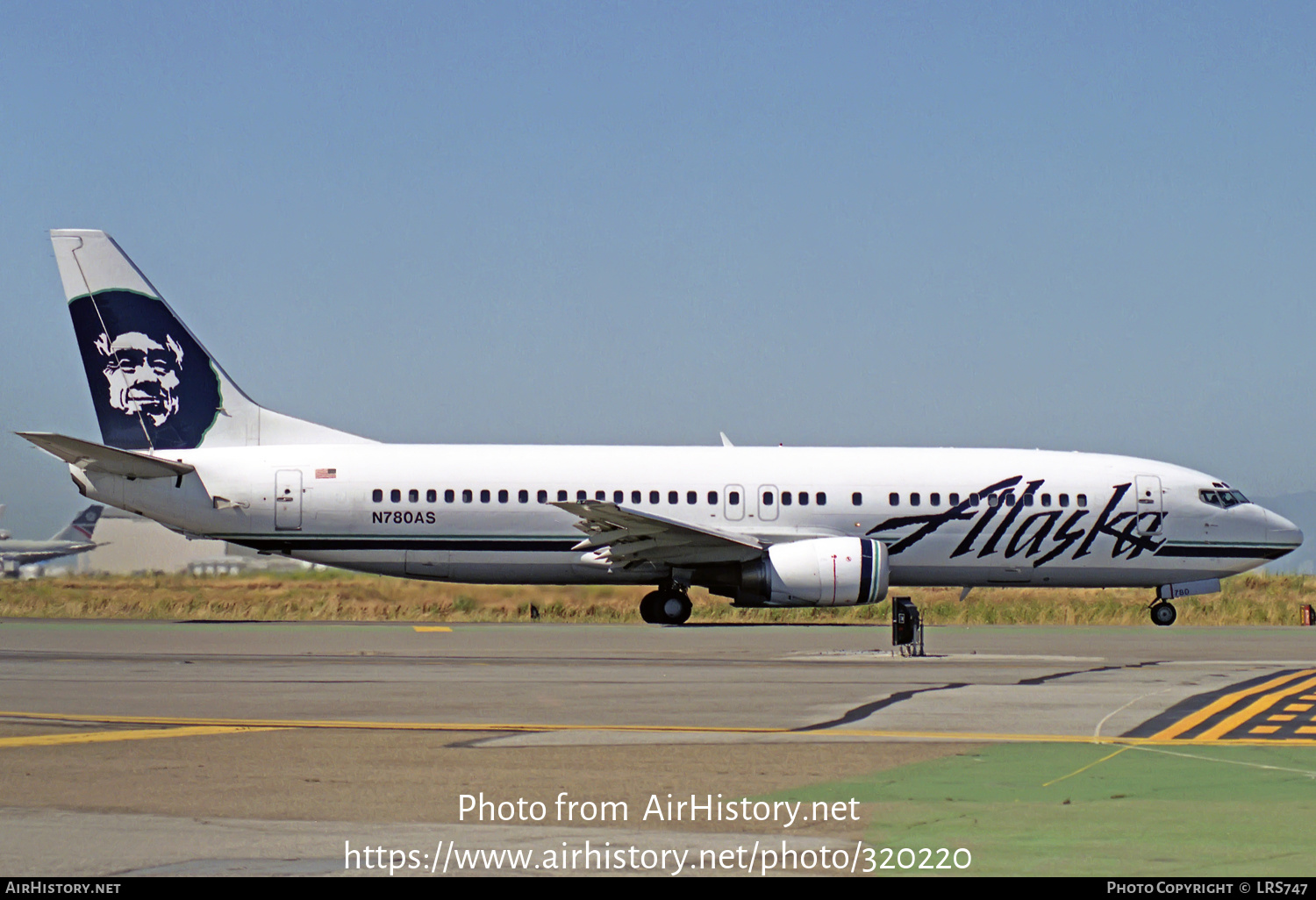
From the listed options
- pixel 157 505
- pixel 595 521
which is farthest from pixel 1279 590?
pixel 157 505

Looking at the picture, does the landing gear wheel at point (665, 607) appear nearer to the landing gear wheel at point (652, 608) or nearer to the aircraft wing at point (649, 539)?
the landing gear wheel at point (652, 608)

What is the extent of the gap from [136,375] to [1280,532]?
23.4m

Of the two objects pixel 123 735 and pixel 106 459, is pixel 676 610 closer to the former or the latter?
pixel 106 459

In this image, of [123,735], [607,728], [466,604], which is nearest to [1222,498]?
[466,604]

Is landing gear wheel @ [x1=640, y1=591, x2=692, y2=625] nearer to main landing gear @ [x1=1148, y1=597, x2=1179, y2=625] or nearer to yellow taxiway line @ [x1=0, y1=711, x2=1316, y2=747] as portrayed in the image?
main landing gear @ [x1=1148, y1=597, x2=1179, y2=625]

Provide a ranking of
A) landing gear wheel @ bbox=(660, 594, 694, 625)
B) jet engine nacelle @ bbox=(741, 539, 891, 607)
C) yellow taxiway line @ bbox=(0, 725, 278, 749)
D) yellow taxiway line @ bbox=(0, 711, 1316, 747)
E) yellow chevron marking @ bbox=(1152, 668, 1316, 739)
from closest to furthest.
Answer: yellow taxiway line @ bbox=(0, 725, 278, 749) < yellow taxiway line @ bbox=(0, 711, 1316, 747) < yellow chevron marking @ bbox=(1152, 668, 1316, 739) < jet engine nacelle @ bbox=(741, 539, 891, 607) < landing gear wheel @ bbox=(660, 594, 694, 625)

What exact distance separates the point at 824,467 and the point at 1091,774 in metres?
19.5

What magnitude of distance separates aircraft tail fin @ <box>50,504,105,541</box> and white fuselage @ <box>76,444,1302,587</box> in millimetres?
48516

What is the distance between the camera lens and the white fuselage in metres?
27.3

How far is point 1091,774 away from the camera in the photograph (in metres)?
8.73

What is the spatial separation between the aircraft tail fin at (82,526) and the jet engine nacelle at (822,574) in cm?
5495

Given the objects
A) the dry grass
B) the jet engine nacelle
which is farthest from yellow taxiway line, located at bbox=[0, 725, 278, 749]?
the dry grass

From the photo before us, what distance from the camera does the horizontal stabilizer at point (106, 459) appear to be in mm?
25766

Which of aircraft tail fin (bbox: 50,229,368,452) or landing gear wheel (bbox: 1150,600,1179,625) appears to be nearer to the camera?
aircraft tail fin (bbox: 50,229,368,452)
